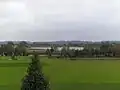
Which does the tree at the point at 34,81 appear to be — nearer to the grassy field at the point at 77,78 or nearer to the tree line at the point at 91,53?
the grassy field at the point at 77,78

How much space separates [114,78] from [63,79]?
3.25 m

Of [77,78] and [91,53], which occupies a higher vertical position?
[91,53]

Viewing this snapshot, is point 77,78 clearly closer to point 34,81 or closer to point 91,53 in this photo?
point 34,81

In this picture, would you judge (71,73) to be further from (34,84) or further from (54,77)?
(34,84)

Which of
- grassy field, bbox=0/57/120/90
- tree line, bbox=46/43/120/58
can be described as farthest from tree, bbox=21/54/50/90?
tree line, bbox=46/43/120/58

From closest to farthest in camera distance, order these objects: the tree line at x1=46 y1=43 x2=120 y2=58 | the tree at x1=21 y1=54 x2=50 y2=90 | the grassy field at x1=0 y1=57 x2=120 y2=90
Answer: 1. the tree at x1=21 y1=54 x2=50 y2=90
2. the grassy field at x1=0 y1=57 x2=120 y2=90
3. the tree line at x1=46 y1=43 x2=120 y2=58

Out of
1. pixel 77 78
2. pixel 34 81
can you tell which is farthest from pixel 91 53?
pixel 34 81

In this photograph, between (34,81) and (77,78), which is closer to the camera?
(34,81)

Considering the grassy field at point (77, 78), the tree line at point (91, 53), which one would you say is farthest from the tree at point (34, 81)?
the tree line at point (91, 53)

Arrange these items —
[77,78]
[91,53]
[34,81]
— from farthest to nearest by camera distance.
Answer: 1. [91,53]
2. [77,78]
3. [34,81]

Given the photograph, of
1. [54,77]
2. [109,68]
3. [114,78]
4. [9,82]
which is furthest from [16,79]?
[109,68]

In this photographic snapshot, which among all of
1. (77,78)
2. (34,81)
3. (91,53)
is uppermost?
(34,81)

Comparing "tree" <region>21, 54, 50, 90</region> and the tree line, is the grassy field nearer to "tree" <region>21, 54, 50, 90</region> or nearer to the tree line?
"tree" <region>21, 54, 50, 90</region>

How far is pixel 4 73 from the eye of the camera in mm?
25547
